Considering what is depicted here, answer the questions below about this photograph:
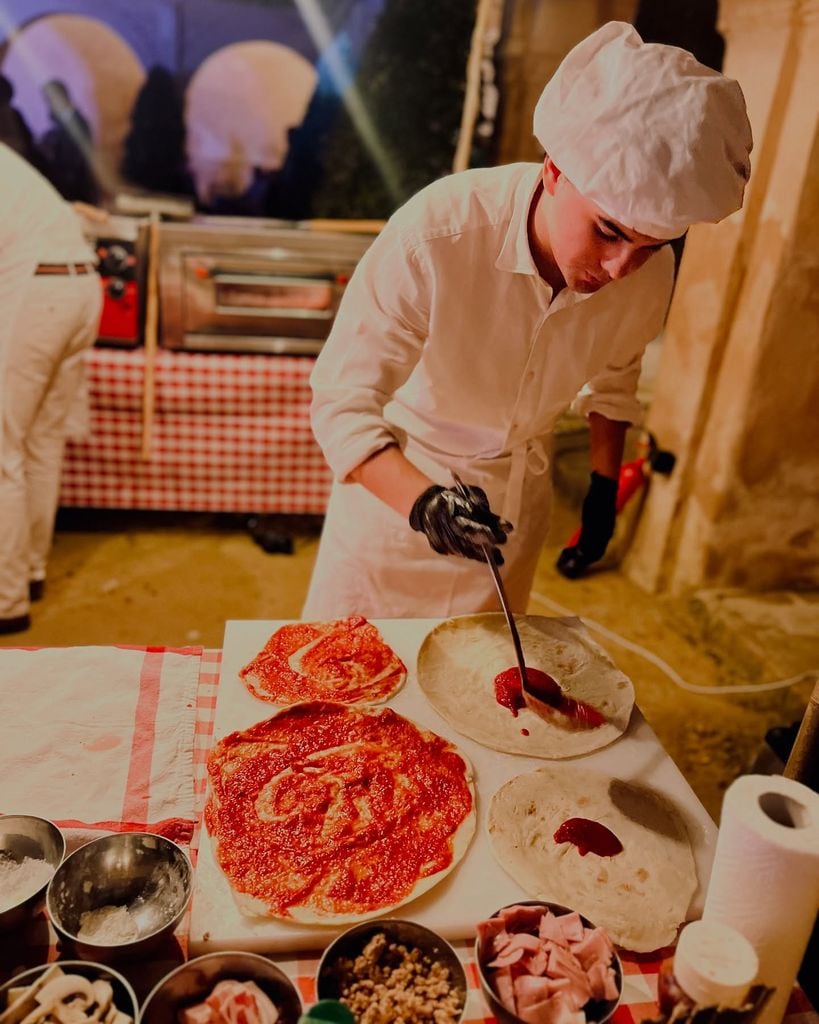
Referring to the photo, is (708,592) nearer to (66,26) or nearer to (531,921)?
(531,921)

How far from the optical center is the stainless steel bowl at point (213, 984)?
1.03 metres

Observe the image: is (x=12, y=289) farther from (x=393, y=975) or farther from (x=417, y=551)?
(x=393, y=975)

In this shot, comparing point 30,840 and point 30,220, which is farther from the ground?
point 30,220

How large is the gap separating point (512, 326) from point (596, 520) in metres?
0.71

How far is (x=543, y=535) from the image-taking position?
7.79ft

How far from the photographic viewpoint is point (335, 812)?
4.70 feet

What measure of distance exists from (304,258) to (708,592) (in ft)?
8.60

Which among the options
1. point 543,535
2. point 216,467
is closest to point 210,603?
point 216,467

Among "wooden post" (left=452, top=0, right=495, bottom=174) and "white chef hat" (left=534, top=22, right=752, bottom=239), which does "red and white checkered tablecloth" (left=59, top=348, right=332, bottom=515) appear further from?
"white chef hat" (left=534, top=22, right=752, bottom=239)

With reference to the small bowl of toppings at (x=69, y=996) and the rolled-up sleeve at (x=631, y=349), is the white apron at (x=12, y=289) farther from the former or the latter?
the small bowl of toppings at (x=69, y=996)

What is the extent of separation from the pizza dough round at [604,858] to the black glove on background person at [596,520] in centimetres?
94

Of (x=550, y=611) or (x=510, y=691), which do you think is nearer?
(x=510, y=691)

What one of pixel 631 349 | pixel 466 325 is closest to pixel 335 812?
pixel 466 325

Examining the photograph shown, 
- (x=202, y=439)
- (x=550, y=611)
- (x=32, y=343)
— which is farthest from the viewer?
(x=202, y=439)
